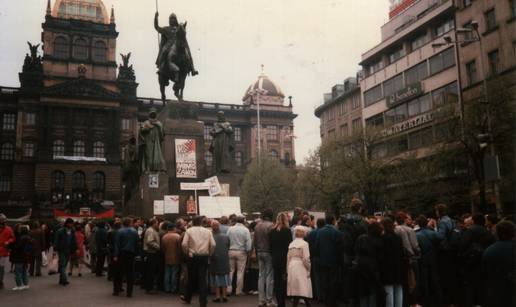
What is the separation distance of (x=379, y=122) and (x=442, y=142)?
22549 millimetres

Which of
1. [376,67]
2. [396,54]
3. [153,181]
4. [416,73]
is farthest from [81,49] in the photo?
[153,181]

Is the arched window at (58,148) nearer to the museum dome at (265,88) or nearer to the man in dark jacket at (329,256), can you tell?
the museum dome at (265,88)

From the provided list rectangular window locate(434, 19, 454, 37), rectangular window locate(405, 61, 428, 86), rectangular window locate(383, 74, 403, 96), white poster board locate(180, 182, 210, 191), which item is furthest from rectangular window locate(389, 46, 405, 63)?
white poster board locate(180, 182, 210, 191)

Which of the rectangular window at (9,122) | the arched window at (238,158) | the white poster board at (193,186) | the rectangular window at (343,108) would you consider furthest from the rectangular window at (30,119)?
the white poster board at (193,186)

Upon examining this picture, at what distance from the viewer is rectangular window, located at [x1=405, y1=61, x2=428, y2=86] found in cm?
4872

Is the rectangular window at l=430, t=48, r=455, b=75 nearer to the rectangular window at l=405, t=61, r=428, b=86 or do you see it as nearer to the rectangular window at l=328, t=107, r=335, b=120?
the rectangular window at l=405, t=61, r=428, b=86

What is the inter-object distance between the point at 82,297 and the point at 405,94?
42417 mm

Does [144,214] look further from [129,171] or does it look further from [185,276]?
[185,276]

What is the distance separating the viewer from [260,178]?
65688 millimetres

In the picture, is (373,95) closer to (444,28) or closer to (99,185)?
(444,28)

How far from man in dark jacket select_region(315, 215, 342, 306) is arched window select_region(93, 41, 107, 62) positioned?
82.2m

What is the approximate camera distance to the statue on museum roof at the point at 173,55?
862 inches

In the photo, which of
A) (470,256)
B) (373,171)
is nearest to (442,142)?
(373,171)

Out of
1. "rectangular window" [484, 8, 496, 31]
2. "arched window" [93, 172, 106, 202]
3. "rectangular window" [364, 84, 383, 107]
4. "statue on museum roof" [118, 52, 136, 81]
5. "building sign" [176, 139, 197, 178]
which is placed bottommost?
"building sign" [176, 139, 197, 178]
